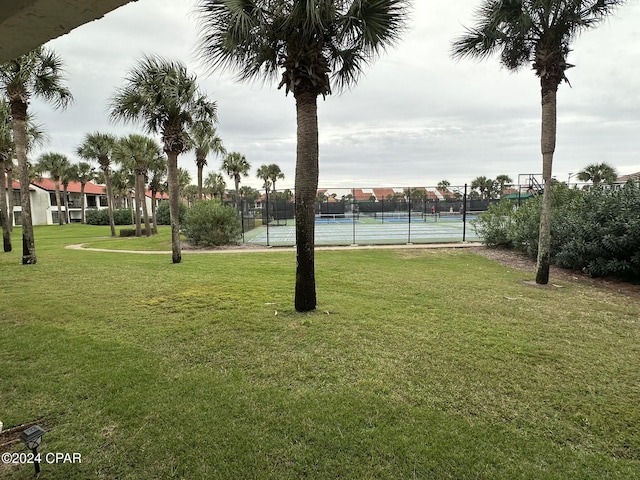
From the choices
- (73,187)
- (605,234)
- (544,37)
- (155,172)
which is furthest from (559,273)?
(73,187)

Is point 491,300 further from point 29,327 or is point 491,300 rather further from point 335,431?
point 29,327

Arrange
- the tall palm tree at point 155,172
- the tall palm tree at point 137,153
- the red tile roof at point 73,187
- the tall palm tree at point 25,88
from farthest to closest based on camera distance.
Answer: the red tile roof at point 73,187, the tall palm tree at point 155,172, the tall palm tree at point 137,153, the tall palm tree at point 25,88

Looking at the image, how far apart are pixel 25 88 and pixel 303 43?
10.6 metres

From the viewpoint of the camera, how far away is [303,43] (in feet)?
17.1

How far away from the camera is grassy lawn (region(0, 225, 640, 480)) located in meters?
2.50

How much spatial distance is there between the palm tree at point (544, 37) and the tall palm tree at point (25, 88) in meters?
12.8

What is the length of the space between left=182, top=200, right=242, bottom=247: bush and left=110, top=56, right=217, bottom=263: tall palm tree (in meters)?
4.49

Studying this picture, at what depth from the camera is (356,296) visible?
722cm

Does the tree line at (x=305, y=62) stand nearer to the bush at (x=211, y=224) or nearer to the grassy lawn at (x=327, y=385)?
the grassy lawn at (x=327, y=385)

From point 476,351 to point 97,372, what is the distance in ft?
14.6

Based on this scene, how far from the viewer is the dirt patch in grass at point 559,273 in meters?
8.12

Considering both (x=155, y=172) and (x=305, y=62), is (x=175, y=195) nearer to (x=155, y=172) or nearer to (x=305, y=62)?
(x=305, y=62)

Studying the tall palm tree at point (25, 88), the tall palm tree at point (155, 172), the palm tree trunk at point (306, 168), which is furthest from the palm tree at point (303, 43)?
the tall palm tree at point (155, 172)

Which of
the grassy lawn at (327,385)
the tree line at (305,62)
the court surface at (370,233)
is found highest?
the tree line at (305,62)
